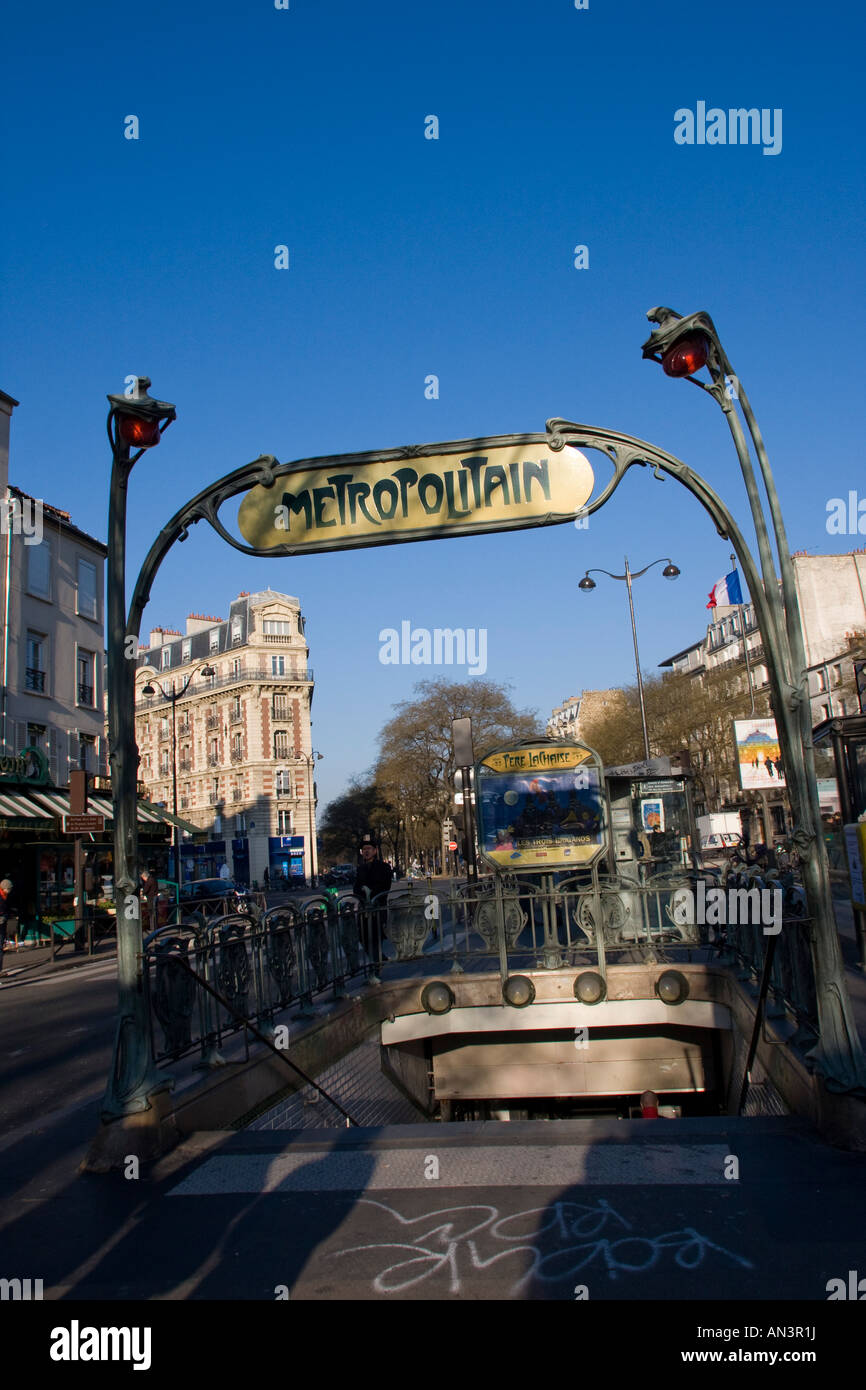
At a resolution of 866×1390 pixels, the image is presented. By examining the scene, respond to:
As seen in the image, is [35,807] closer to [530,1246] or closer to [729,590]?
[530,1246]

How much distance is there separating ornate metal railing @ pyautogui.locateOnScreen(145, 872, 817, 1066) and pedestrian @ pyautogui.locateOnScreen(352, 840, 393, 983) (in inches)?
1.1

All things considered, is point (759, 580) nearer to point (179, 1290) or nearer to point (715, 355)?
point (715, 355)

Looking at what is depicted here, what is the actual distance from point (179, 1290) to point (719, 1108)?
9.66 meters

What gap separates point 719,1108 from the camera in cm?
1190

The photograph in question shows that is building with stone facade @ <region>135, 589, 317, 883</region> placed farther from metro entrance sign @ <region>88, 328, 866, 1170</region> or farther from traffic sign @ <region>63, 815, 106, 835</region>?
metro entrance sign @ <region>88, 328, 866, 1170</region>

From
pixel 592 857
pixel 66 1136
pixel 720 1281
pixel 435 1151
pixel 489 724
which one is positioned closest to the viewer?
pixel 720 1281

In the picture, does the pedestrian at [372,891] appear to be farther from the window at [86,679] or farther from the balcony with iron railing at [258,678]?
the balcony with iron railing at [258,678]

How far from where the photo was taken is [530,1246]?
13.4 ft

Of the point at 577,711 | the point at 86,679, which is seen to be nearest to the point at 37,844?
the point at 86,679

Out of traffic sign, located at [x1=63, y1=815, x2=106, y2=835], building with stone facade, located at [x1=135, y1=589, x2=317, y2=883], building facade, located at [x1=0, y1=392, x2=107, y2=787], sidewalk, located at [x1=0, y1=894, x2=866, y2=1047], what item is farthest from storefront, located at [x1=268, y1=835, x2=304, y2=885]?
traffic sign, located at [x1=63, y1=815, x2=106, y2=835]

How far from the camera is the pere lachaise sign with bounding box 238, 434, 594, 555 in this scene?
616 cm

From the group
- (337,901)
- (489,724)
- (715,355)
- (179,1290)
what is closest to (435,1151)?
(179,1290)

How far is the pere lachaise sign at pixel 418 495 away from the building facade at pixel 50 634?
23.5 metres

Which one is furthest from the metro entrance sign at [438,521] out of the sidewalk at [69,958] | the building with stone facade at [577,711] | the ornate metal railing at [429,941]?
the building with stone facade at [577,711]
